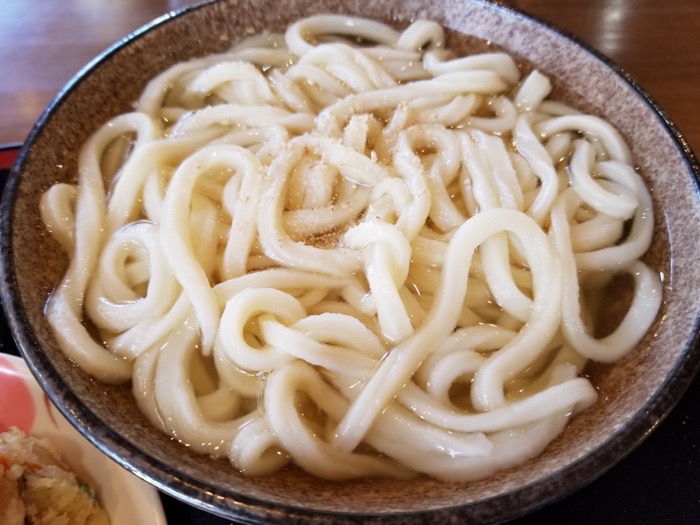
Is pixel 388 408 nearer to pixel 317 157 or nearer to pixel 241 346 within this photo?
pixel 241 346

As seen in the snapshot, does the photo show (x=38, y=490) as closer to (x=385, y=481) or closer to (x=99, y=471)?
(x=99, y=471)

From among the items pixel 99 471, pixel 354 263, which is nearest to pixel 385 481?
pixel 354 263

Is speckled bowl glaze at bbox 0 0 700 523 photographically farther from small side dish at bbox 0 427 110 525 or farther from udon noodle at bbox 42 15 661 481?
small side dish at bbox 0 427 110 525

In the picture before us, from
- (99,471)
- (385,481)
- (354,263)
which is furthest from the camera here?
(354,263)

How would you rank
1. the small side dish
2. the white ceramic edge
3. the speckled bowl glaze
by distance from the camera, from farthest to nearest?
the white ceramic edge < the small side dish < the speckled bowl glaze

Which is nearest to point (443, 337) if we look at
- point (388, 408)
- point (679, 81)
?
point (388, 408)

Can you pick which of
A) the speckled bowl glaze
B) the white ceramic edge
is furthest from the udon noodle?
the white ceramic edge
